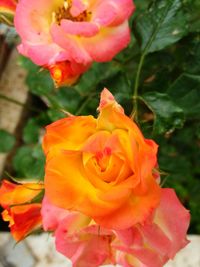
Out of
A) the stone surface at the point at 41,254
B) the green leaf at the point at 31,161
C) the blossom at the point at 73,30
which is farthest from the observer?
the stone surface at the point at 41,254

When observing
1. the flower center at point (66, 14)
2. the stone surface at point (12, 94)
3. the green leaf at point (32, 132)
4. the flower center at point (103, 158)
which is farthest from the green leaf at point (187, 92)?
the stone surface at point (12, 94)

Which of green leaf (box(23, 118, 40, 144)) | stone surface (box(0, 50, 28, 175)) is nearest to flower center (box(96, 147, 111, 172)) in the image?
green leaf (box(23, 118, 40, 144))

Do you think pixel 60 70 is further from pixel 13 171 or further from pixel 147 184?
pixel 13 171

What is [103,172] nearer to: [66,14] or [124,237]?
[124,237]

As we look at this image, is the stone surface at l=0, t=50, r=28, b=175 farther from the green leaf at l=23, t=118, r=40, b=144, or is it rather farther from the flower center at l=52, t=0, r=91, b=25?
the flower center at l=52, t=0, r=91, b=25

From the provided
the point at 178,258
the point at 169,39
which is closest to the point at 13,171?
the point at 178,258

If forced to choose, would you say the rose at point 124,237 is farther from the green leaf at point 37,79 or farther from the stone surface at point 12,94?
the stone surface at point 12,94
